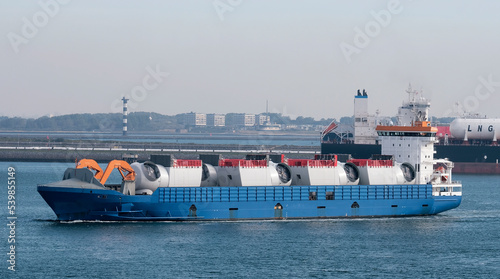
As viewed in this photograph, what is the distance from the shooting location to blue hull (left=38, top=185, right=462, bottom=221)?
55.0 meters

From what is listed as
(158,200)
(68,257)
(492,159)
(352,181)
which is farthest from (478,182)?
(68,257)

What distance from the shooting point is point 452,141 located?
128 m

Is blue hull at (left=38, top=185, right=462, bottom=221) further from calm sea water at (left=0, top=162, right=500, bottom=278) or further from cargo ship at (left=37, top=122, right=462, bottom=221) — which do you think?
calm sea water at (left=0, top=162, right=500, bottom=278)

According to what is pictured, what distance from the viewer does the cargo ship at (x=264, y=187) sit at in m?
55.3

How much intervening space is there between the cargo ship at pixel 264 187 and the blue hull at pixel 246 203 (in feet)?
0.21

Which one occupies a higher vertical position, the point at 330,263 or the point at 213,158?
the point at 213,158

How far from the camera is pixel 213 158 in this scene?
2457 inches

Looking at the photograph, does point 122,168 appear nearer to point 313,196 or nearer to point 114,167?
point 114,167

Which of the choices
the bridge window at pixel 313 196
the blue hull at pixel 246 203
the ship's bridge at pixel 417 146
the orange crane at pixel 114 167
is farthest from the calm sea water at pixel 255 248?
the ship's bridge at pixel 417 146

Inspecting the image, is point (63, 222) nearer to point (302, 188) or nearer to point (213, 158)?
point (213, 158)

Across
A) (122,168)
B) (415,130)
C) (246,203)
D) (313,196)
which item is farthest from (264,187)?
(415,130)

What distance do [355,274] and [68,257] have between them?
14828 millimetres

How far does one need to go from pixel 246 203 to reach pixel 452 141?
75635mm

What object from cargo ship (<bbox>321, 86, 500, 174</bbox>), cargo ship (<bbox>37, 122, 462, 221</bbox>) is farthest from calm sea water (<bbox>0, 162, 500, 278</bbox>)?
cargo ship (<bbox>321, 86, 500, 174</bbox>)
